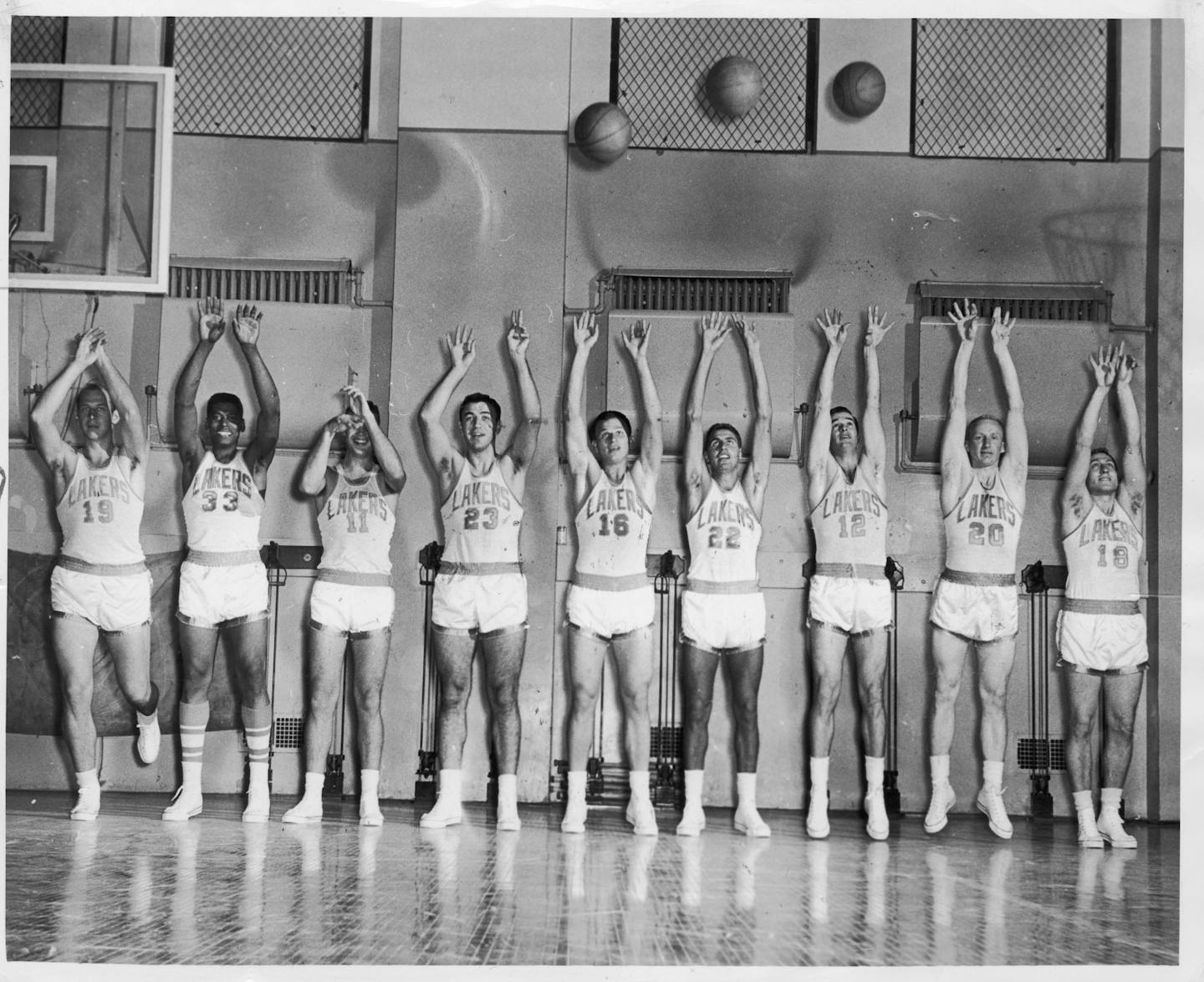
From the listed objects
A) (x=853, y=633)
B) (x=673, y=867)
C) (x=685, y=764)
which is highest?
(x=853, y=633)

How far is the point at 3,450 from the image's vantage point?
5348mm

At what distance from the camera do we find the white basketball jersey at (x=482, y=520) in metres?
5.48

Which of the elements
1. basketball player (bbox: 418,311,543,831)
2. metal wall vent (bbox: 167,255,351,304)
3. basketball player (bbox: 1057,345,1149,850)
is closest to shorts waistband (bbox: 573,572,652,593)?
basketball player (bbox: 418,311,543,831)

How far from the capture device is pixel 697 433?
18.2 feet

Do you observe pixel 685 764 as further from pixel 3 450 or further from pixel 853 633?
pixel 3 450

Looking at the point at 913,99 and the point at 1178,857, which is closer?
the point at 1178,857

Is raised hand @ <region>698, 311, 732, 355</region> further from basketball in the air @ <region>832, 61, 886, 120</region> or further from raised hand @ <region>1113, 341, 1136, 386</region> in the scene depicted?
raised hand @ <region>1113, 341, 1136, 386</region>

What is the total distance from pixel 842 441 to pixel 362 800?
9.21 feet

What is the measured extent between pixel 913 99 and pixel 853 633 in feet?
8.48

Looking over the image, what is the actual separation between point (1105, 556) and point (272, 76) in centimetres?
458

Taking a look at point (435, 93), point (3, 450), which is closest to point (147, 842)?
point (3, 450)

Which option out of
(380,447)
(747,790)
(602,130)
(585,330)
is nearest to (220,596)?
(380,447)

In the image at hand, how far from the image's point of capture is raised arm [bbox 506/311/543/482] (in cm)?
552

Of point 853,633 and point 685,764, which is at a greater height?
point 853,633
